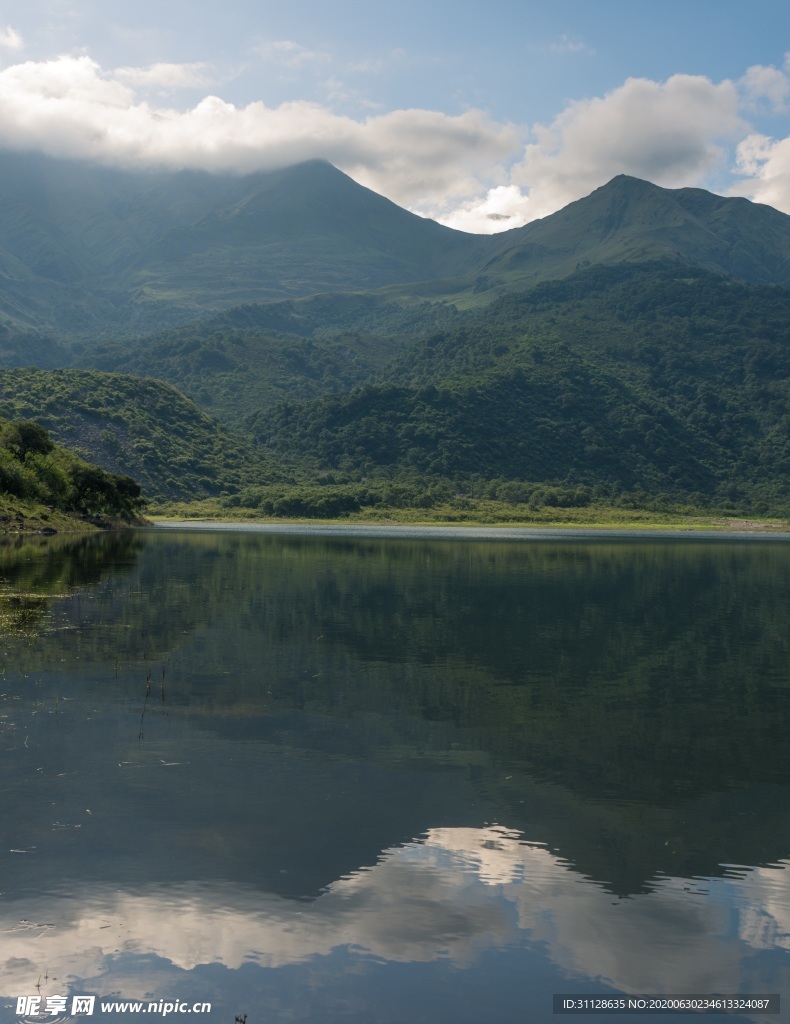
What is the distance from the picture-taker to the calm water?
12266mm

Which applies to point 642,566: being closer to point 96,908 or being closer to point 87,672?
point 87,672

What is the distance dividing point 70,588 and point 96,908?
4166 cm

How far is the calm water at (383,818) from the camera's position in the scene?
1227cm

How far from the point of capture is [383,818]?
17.8m

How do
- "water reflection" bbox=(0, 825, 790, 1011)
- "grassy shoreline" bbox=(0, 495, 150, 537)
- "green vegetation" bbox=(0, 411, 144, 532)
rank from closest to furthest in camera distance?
"water reflection" bbox=(0, 825, 790, 1011) → "grassy shoreline" bbox=(0, 495, 150, 537) → "green vegetation" bbox=(0, 411, 144, 532)

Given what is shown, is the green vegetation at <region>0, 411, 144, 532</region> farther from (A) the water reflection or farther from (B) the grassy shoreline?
(A) the water reflection

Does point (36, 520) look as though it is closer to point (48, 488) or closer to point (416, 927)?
point (48, 488)

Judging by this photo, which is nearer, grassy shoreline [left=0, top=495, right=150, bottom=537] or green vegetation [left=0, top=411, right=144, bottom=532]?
grassy shoreline [left=0, top=495, right=150, bottom=537]

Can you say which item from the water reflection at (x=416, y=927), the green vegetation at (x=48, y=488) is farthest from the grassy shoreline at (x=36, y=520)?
the water reflection at (x=416, y=927)

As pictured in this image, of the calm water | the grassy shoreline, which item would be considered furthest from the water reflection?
the grassy shoreline

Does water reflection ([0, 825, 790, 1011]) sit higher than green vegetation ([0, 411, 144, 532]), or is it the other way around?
green vegetation ([0, 411, 144, 532])

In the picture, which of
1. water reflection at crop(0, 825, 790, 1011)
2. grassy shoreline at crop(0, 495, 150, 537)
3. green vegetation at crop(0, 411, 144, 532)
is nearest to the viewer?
water reflection at crop(0, 825, 790, 1011)

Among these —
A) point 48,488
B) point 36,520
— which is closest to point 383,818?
point 36,520

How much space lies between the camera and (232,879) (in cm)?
1468
